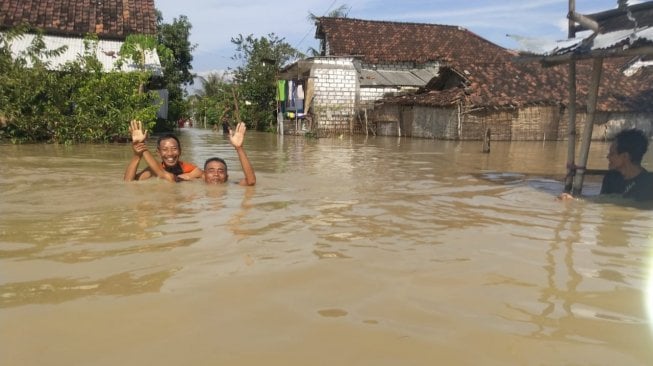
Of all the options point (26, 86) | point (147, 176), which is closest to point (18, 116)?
point (26, 86)

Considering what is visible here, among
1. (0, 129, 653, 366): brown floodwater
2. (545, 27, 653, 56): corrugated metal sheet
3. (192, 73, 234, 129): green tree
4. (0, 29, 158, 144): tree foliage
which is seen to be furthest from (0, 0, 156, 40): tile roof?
(545, 27, 653, 56): corrugated metal sheet

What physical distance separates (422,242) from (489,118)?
1641cm

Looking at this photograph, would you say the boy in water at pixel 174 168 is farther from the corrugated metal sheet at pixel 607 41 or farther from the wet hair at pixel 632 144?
the wet hair at pixel 632 144

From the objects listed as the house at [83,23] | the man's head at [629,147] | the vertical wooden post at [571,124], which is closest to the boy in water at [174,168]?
the vertical wooden post at [571,124]

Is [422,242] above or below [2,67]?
below

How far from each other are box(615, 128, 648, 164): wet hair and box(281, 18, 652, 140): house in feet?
37.8

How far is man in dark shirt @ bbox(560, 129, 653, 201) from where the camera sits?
556 centimetres

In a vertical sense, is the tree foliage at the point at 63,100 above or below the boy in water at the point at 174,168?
above

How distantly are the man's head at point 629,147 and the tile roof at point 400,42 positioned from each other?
18828 millimetres

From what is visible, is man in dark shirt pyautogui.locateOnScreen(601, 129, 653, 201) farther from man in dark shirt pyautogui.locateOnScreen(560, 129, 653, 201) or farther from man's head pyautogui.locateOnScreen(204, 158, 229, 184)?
man's head pyautogui.locateOnScreen(204, 158, 229, 184)

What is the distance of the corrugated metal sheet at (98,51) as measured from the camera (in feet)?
54.6

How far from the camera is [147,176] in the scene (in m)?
6.58

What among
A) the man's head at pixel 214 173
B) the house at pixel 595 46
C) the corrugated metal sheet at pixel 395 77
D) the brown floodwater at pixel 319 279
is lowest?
the brown floodwater at pixel 319 279

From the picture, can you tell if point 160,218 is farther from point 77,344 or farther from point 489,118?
point 489,118
